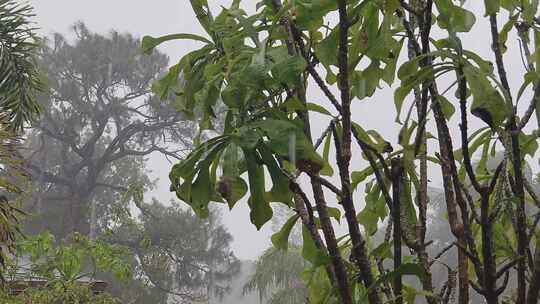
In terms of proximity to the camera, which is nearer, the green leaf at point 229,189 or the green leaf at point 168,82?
the green leaf at point 229,189

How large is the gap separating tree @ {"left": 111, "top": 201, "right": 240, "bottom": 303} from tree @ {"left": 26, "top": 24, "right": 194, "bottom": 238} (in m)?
1.19

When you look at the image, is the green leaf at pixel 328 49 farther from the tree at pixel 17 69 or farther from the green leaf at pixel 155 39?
the tree at pixel 17 69

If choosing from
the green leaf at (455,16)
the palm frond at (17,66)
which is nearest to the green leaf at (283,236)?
the green leaf at (455,16)

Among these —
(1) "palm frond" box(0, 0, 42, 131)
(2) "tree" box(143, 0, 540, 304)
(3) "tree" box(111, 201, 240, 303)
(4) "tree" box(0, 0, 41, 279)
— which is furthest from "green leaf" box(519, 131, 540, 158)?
(3) "tree" box(111, 201, 240, 303)

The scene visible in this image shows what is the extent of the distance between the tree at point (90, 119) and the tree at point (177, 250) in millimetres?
1191

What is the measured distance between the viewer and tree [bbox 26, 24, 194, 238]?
11.9 meters

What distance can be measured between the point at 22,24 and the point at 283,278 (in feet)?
24.1

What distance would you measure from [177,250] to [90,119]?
3.48 metres

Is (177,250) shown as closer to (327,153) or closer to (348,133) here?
(327,153)

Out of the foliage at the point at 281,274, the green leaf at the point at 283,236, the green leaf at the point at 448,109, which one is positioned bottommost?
the green leaf at the point at 283,236

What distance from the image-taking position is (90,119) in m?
12.3

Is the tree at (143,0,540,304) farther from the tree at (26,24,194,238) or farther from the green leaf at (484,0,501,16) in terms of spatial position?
the tree at (26,24,194,238)

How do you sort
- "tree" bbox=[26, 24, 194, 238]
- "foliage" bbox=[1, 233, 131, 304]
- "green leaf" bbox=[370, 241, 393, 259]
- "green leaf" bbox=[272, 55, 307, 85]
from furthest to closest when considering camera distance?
"tree" bbox=[26, 24, 194, 238] → "foliage" bbox=[1, 233, 131, 304] → "green leaf" bbox=[370, 241, 393, 259] → "green leaf" bbox=[272, 55, 307, 85]

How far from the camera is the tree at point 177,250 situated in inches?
426
